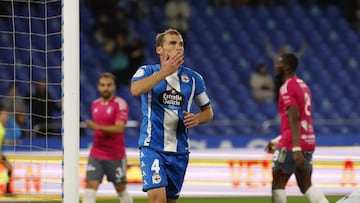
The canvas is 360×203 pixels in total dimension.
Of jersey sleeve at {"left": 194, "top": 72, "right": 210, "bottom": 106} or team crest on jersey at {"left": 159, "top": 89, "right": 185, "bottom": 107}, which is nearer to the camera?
team crest on jersey at {"left": 159, "top": 89, "right": 185, "bottom": 107}

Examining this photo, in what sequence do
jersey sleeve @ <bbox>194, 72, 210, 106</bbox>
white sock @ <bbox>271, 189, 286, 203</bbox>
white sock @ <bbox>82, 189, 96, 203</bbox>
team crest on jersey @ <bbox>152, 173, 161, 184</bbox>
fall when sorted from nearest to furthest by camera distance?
team crest on jersey @ <bbox>152, 173, 161, 184</bbox>, jersey sleeve @ <bbox>194, 72, 210, 106</bbox>, white sock @ <bbox>271, 189, 286, 203</bbox>, white sock @ <bbox>82, 189, 96, 203</bbox>

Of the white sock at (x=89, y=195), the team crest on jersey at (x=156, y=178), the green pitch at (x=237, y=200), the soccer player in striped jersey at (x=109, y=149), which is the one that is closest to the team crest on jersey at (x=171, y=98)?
the team crest on jersey at (x=156, y=178)

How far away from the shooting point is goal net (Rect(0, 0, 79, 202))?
7.24m

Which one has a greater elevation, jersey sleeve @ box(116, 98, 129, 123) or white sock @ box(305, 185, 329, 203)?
jersey sleeve @ box(116, 98, 129, 123)

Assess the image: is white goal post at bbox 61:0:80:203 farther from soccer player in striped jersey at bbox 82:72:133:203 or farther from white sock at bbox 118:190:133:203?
white sock at bbox 118:190:133:203

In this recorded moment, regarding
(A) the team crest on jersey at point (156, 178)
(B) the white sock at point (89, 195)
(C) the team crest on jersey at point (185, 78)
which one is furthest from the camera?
(B) the white sock at point (89, 195)

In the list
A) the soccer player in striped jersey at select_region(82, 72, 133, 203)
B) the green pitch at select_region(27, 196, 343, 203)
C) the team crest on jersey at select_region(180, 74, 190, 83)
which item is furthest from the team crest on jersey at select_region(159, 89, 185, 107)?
the green pitch at select_region(27, 196, 343, 203)

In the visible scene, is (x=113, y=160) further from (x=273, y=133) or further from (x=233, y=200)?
(x=273, y=133)

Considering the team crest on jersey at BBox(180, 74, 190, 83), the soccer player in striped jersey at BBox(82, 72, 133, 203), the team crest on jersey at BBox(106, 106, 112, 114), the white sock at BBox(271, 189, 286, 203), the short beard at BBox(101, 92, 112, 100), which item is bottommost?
the white sock at BBox(271, 189, 286, 203)

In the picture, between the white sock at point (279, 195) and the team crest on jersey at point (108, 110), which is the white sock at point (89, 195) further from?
the white sock at point (279, 195)

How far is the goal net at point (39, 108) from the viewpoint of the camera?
7.24m

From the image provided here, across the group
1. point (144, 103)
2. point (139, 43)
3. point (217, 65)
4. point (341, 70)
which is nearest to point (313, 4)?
point (341, 70)

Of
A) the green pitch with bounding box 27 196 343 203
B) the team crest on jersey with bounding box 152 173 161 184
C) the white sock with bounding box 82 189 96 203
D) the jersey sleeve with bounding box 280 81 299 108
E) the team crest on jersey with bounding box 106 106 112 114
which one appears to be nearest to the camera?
→ the team crest on jersey with bounding box 152 173 161 184

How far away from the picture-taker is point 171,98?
24.2 feet
